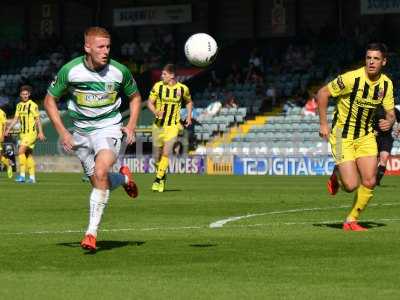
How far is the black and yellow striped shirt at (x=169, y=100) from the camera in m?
23.9

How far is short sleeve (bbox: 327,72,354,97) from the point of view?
13545 millimetres

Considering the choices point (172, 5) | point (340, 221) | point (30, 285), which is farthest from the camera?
point (172, 5)

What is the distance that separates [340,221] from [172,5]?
3894 cm

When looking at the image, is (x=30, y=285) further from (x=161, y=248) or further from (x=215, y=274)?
(x=161, y=248)

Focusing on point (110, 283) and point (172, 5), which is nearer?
point (110, 283)

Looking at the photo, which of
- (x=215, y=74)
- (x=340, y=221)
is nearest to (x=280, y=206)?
(x=340, y=221)

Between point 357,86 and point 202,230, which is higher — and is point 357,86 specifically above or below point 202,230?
above

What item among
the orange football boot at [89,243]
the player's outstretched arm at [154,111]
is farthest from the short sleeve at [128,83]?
the player's outstretched arm at [154,111]

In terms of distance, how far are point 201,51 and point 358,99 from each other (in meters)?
6.09

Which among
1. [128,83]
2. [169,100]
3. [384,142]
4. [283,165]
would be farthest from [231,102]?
[128,83]

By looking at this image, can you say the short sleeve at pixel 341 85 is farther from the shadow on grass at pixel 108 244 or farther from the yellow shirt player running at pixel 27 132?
the yellow shirt player running at pixel 27 132

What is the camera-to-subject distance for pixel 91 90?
1167cm

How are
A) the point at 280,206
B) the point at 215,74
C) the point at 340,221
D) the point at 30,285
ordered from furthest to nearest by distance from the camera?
1. the point at 215,74
2. the point at 280,206
3. the point at 340,221
4. the point at 30,285

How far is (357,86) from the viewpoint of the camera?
44.6ft
